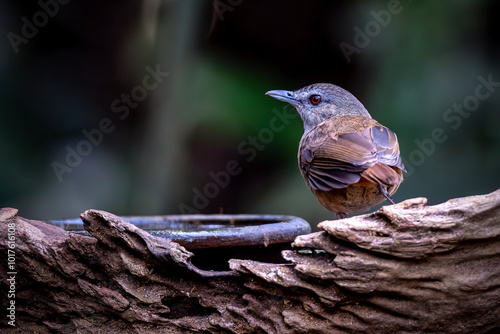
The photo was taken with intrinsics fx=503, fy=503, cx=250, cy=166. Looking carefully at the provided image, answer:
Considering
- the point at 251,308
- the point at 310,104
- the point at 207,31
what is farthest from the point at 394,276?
the point at 207,31

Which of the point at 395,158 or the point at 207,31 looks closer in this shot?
the point at 395,158

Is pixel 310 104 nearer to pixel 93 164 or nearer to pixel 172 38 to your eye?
pixel 172 38

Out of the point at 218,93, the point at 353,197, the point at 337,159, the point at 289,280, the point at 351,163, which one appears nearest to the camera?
the point at 289,280

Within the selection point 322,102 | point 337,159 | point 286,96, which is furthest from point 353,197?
point 286,96

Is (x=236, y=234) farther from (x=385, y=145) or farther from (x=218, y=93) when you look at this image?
(x=218, y=93)

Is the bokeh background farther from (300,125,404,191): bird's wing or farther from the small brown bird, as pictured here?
(300,125,404,191): bird's wing

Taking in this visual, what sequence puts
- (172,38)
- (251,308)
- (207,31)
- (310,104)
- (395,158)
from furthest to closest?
(207,31)
(172,38)
(310,104)
(395,158)
(251,308)
